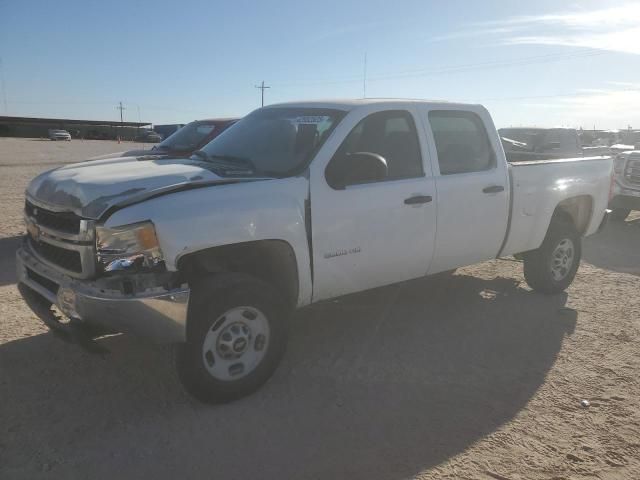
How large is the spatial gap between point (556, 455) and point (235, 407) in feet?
6.35

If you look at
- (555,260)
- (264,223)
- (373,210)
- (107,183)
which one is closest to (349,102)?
(373,210)

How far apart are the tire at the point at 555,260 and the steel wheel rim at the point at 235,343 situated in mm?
3593

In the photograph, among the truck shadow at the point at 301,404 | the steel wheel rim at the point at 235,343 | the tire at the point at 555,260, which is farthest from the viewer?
the tire at the point at 555,260

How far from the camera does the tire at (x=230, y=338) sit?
A: 132 inches

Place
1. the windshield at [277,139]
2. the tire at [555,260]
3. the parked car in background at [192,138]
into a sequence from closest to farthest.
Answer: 1. the windshield at [277,139]
2. the tire at [555,260]
3. the parked car in background at [192,138]

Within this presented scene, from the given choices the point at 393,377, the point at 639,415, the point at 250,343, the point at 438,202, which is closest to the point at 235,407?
the point at 250,343

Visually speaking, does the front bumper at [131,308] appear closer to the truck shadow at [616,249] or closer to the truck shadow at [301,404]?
the truck shadow at [301,404]

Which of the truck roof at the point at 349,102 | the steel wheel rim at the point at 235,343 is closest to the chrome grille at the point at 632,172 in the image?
the truck roof at the point at 349,102

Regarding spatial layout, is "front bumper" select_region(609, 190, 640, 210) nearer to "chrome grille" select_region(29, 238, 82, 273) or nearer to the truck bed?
the truck bed

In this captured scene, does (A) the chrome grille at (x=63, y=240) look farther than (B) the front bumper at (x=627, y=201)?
No

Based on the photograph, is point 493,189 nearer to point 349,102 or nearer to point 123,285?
point 349,102

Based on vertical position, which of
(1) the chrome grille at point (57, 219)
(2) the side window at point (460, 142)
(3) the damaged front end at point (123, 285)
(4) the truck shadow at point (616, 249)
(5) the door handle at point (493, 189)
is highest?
(2) the side window at point (460, 142)

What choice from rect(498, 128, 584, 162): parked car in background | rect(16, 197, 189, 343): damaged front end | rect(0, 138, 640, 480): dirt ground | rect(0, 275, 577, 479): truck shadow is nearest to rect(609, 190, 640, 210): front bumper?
rect(498, 128, 584, 162): parked car in background

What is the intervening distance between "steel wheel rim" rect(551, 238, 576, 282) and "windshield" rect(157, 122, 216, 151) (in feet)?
17.8
